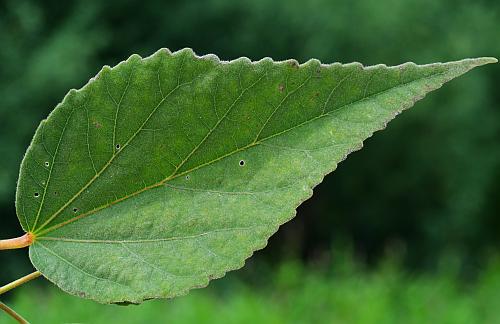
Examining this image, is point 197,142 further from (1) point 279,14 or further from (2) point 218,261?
(1) point 279,14

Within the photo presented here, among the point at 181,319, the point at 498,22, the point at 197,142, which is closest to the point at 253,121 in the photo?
the point at 197,142

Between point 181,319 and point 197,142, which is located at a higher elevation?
point 197,142

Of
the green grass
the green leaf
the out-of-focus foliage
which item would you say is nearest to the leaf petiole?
the green leaf

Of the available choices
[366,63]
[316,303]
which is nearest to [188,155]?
[316,303]

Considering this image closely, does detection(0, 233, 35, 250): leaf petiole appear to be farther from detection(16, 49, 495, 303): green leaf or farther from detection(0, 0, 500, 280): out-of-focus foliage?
detection(0, 0, 500, 280): out-of-focus foliage

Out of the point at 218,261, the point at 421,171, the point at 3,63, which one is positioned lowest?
the point at 421,171

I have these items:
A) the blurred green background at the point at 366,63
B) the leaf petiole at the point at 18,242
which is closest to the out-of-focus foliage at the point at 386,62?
the blurred green background at the point at 366,63
